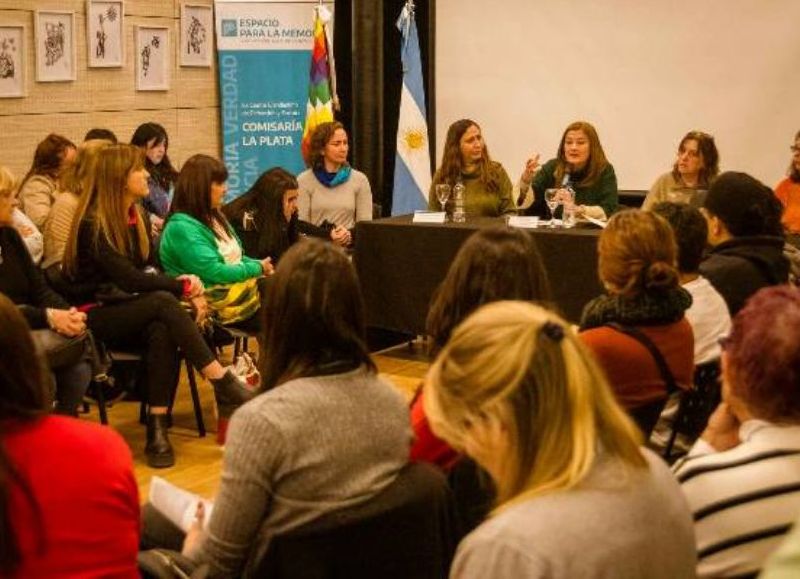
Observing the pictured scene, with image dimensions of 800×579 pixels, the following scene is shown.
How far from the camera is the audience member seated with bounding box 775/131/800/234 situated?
604 centimetres

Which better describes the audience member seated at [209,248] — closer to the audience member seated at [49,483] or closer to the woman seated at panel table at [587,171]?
the woman seated at panel table at [587,171]

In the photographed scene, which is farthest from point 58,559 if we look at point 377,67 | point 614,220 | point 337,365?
point 377,67

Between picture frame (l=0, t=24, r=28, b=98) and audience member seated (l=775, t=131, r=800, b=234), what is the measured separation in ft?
13.0

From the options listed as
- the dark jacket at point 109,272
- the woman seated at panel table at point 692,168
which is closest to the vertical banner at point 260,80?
the woman seated at panel table at point 692,168

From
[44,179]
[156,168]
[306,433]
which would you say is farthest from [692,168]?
[306,433]

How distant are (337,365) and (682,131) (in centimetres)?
534

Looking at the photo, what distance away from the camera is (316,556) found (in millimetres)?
2053

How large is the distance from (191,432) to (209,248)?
784 mm

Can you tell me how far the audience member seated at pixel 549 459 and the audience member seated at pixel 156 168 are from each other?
181 inches

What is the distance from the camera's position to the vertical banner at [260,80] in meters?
7.52

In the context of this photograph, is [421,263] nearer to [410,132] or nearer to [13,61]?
[410,132]

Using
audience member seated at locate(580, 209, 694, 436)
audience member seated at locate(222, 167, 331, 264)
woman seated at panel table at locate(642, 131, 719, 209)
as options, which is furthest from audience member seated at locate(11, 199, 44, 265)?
audience member seated at locate(580, 209, 694, 436)

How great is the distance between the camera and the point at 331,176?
6.20m

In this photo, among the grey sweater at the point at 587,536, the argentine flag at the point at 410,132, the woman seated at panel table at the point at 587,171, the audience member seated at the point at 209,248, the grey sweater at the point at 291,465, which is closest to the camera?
the grey sweater at the point at 587,536
